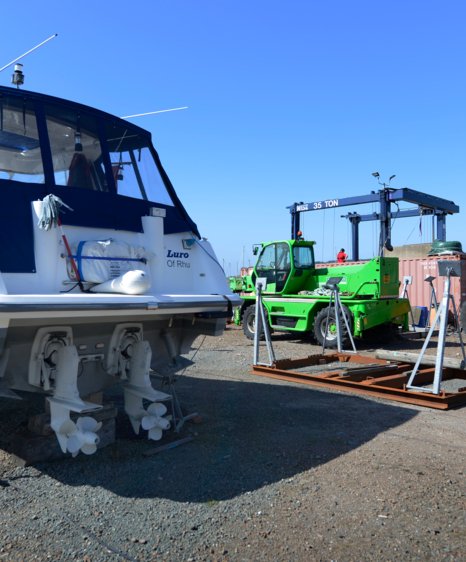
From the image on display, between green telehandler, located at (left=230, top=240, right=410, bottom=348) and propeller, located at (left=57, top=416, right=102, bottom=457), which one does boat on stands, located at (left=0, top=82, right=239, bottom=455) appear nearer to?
propeller, located at (left=57, top=416, right=102, bottom=457)

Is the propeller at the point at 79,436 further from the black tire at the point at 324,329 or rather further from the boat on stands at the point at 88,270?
the black tire at the point at 324,329

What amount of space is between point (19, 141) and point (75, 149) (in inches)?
19.4

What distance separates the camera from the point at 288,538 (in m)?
3.36

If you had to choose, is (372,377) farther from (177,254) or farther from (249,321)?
(249,321)

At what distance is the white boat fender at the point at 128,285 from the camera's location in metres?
4.55

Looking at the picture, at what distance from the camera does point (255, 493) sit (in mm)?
4012

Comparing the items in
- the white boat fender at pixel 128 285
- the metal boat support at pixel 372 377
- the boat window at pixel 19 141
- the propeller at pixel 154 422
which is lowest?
the metal boat support at pixel 372 377

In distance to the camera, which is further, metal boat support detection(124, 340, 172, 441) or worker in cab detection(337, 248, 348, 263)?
worker in cab detection(337, 248, 348, 263)

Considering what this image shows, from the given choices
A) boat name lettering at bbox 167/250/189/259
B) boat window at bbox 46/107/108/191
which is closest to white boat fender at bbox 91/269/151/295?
boat name lettering at bbox 167/250/189/259

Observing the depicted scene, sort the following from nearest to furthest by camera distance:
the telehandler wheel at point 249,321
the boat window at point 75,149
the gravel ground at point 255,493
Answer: the gravel ground at point 255,493
the boat window at point 75,149
the telehandler wheel at point 249,321

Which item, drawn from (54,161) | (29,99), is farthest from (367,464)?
(29,99)

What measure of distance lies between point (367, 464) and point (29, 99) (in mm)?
4192

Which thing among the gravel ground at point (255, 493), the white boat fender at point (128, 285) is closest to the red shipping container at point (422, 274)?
the gravel ground at point (255, 493)

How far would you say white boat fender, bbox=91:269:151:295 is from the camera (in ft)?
14.9
